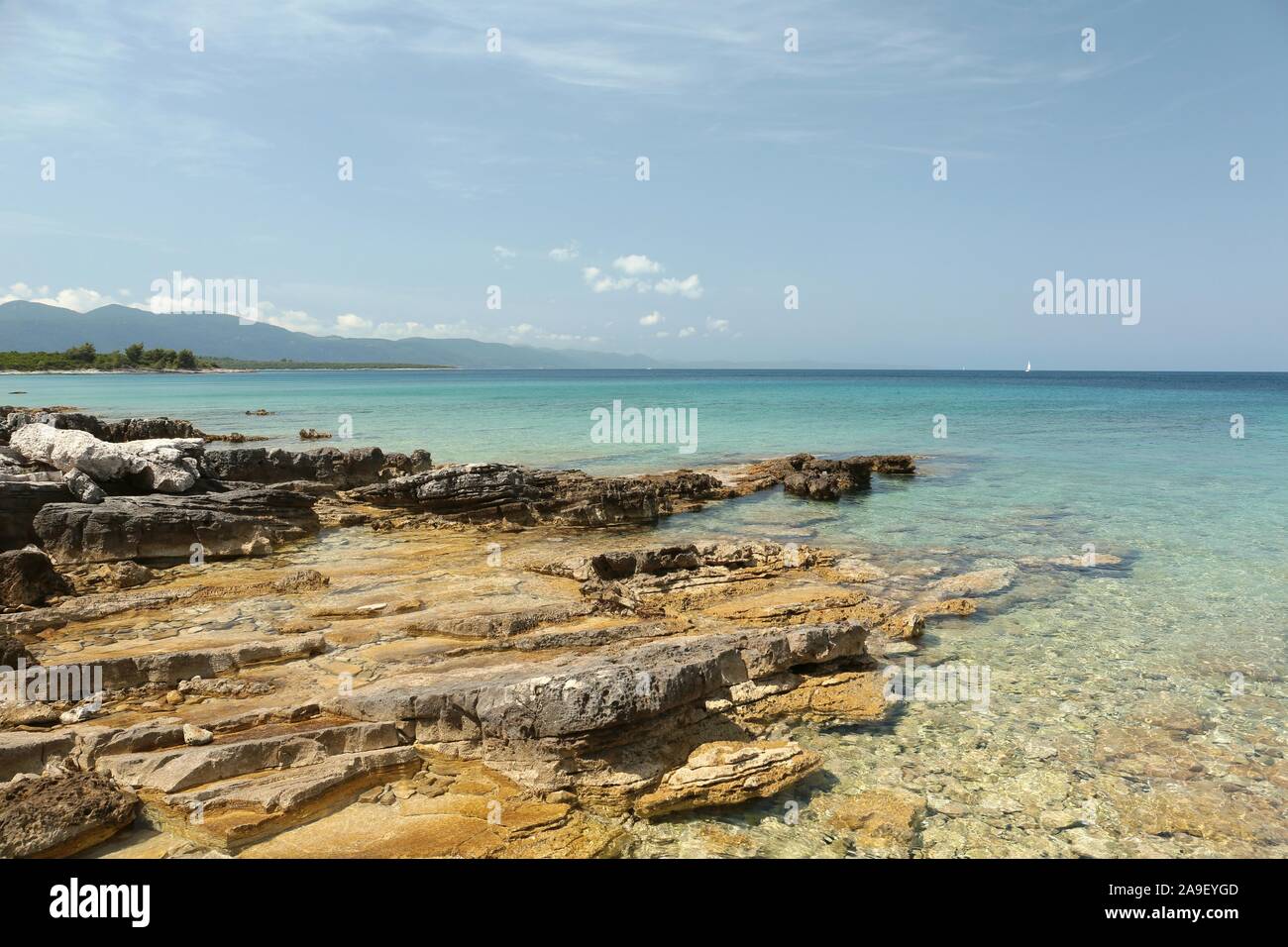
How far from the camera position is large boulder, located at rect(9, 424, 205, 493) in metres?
19.3

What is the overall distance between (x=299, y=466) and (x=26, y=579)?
14099 millimetres

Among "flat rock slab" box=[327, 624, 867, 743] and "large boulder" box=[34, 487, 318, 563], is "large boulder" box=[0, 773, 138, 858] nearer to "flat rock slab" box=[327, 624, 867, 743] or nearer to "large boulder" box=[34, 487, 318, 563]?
"flat rock slab" box=[327, 624, 867, 743]

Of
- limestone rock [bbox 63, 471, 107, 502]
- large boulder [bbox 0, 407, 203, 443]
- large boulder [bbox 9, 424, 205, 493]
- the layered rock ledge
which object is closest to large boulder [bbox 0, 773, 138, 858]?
the layered rock ledge

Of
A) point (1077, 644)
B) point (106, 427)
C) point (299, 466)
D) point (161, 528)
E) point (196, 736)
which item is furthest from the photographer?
point (106, 427)

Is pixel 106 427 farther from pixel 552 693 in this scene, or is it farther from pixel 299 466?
pixel 552 693

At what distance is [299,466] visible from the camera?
26016 millimetres

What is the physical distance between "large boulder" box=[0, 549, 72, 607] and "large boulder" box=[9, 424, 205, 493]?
7.11 m

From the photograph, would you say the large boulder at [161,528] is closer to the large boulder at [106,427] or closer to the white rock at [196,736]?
the white rock at [196,736]

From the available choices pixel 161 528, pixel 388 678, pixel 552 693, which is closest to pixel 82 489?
pixel 161 528

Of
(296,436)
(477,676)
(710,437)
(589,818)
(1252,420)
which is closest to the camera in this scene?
(589,818)
